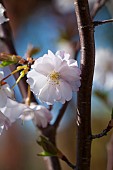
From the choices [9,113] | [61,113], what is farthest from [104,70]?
[9,113]

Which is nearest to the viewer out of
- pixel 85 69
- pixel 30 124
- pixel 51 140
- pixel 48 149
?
pixel 85 69

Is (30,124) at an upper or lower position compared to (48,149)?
lower

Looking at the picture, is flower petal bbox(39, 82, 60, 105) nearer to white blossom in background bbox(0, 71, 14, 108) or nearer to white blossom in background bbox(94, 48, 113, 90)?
white blossom in background bbox(0, 71, 14, 108)

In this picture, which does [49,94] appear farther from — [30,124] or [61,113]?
[30,124]

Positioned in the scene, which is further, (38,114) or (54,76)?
(38,114)

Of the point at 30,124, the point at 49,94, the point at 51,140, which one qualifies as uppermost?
the point at 49,94

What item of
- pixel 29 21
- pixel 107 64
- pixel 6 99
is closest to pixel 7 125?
pixel 6 99

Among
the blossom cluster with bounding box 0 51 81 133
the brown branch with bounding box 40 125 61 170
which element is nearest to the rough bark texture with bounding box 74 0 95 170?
the blossom cluster with bounding box 0 51 81 133

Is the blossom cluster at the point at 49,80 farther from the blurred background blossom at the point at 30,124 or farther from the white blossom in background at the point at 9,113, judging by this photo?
the blurred background blossom at the point at 30,124

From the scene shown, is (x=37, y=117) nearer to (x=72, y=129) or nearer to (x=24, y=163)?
(x=72, y=129)
